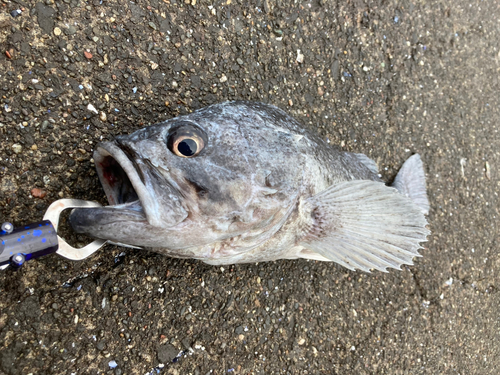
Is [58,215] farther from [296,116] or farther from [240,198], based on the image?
[296,116]

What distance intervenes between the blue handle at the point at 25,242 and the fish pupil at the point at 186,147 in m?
0.63

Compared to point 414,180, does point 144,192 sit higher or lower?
higher

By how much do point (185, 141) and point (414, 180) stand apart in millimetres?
2531

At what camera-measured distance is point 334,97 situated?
300 cm

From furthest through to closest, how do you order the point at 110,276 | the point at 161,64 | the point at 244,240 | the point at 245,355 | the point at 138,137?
the point at 245,355 < the point at 161,64 < the point at 110,276 < the point at 244,240 < the point at 138,137

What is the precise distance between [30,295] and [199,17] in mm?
2061

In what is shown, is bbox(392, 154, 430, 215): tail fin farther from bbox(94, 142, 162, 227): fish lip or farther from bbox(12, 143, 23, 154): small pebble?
bbox(12, 143, 23, 154): small pebble

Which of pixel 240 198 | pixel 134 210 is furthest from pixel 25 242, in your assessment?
pixel 240 198

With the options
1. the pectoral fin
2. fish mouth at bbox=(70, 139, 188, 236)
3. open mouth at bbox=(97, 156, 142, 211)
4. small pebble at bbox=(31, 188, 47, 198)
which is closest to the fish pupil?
fish mouth at bbox=(70, 139, 188, 236)

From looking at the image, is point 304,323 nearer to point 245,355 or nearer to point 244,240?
point 245,355

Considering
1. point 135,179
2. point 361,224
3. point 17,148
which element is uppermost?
point 17,148

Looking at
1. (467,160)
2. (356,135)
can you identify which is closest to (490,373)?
(467,160)

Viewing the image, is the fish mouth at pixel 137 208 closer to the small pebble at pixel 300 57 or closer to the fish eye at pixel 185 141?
the fish eye at pixel 185 141

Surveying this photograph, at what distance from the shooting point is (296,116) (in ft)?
9.16
